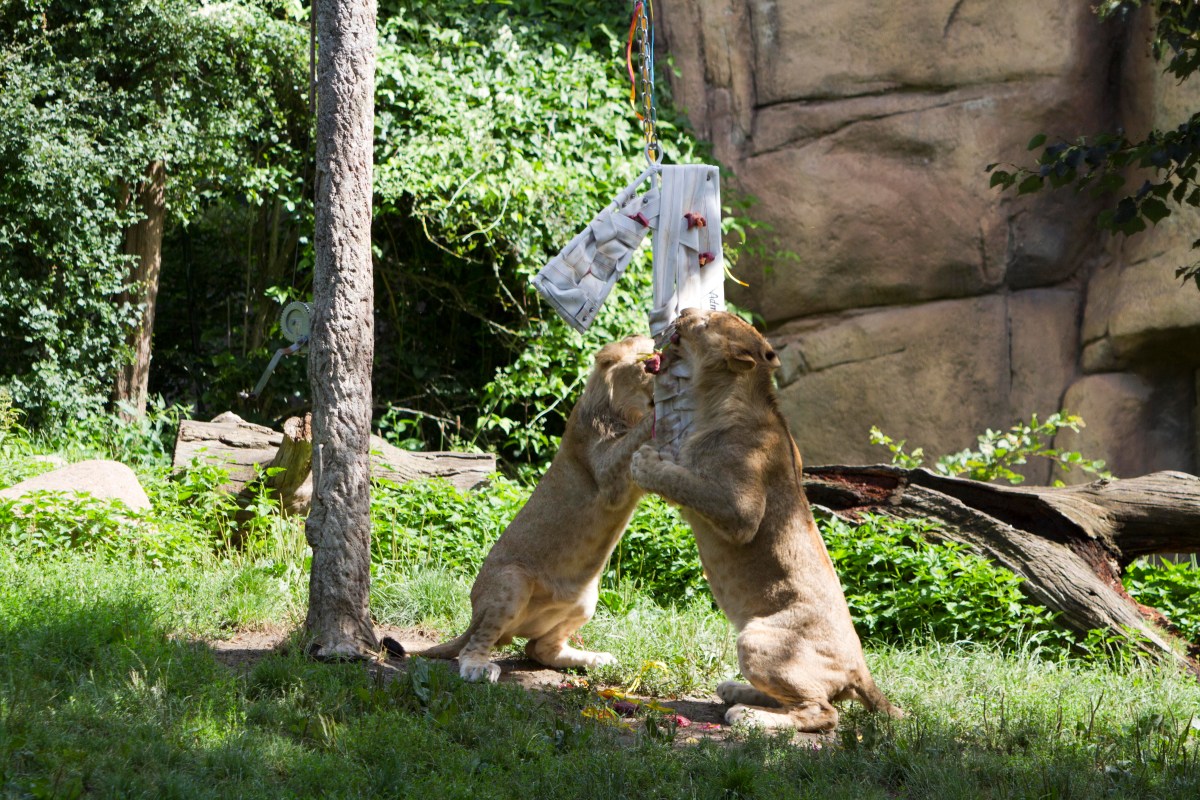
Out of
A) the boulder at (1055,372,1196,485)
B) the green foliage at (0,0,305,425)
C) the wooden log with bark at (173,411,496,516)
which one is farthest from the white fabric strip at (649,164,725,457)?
the boulder at (1055,372,1196,485)

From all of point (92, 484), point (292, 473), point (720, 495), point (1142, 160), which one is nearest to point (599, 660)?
point (720, 495)

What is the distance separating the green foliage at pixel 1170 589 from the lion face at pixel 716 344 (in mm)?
3921

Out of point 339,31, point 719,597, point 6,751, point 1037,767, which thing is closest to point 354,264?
point 339,31

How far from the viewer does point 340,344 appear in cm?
628

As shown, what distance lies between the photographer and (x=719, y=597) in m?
6.05

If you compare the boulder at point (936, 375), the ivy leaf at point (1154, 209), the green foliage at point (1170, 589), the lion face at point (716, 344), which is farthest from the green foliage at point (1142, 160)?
the boulder at point (936, 375)

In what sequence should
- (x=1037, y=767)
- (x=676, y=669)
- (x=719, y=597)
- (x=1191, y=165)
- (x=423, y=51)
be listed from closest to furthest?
(x=1037, y=767) → (x=1191, y=165) → (x=719, y=597) → (x=676, y=669) → (x=423, y=51)

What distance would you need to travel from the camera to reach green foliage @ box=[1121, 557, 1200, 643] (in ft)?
26.5

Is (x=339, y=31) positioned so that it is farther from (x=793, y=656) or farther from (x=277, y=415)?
(x=277, y=415)

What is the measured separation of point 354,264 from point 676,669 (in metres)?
2.81

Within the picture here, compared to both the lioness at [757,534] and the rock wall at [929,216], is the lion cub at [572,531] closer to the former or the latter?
the lioness at [757,534]

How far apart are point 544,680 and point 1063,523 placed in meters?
3.61

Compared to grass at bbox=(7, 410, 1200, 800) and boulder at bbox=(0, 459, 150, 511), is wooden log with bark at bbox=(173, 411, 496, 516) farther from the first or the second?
boulder at bbox=(0, 459, 150, 511)

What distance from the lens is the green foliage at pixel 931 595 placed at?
7367 millimetres
